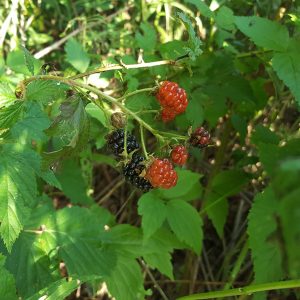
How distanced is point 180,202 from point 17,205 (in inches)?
32.4

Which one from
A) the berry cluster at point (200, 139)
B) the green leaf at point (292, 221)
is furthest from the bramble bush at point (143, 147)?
the green leaf at point (292, 221)

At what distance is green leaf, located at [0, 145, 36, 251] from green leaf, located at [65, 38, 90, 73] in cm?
75

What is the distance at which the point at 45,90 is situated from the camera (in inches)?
51.6

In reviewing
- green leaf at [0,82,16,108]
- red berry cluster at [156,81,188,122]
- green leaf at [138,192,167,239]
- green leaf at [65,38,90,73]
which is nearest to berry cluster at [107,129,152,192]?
red berry cluster at [156,81,188,122]

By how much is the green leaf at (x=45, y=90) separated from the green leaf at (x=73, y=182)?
90 centimetres

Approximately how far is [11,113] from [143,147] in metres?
0.42

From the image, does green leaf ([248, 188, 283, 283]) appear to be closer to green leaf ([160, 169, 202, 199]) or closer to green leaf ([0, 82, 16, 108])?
green leaf ([160, 169, 202, 199])

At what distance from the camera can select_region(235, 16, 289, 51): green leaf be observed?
1.70 meters

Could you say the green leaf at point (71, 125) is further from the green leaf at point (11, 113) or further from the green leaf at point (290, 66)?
the green leaf at point (290, 66)

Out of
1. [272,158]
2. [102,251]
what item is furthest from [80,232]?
[272,158]

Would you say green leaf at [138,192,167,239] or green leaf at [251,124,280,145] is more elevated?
green leaf at [251,124,280,145]

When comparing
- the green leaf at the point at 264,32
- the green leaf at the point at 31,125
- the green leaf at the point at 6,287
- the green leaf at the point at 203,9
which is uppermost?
the green leaf at the point at 203,9

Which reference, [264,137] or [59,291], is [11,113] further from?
[264,137]

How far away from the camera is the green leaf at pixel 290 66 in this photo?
158 centimetres
